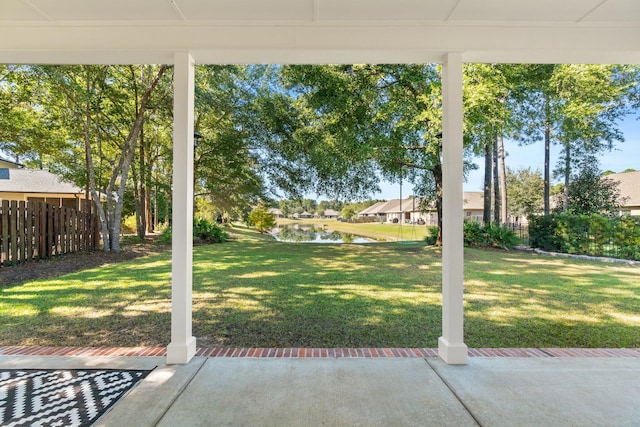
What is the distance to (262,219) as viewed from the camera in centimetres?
750

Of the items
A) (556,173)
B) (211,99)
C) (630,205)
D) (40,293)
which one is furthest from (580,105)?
(40,293)

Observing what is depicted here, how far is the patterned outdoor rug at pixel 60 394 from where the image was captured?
1871mm

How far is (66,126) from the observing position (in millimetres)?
7078

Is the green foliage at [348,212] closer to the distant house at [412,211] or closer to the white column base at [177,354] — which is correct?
the distant house at [412,211]

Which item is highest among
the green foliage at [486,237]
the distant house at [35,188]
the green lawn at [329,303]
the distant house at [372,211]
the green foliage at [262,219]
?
the distant house at [35,188]

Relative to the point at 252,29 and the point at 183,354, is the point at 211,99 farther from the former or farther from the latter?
the point at 183,354

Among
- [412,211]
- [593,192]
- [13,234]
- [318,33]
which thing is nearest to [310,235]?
[412,211]

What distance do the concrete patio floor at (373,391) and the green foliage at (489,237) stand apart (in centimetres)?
565

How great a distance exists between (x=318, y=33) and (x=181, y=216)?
74.1 inches

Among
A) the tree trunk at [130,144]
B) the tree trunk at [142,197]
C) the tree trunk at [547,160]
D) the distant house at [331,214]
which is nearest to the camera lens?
the distant house at [331,214]

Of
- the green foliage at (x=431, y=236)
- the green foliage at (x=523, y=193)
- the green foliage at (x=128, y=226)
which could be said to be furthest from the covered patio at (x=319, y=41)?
the green foliage at (x=128, y=226)

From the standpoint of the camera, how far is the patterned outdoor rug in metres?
1.87

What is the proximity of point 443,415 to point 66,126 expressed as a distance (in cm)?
880

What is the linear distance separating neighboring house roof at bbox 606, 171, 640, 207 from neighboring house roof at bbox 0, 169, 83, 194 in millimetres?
15905
